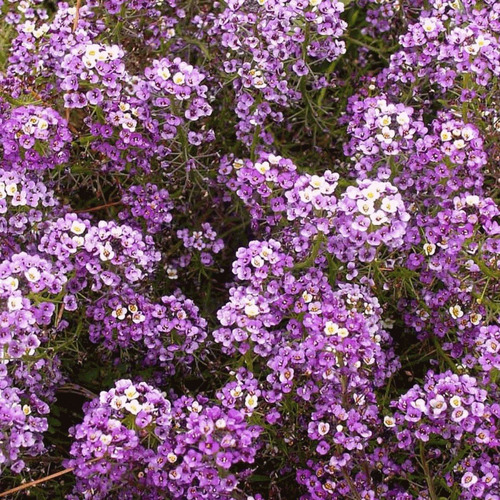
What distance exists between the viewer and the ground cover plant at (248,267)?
355 cm

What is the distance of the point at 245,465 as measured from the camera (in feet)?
14.0

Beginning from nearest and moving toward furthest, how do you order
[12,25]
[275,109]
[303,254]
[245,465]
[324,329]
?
1. [324,329]
2. [303,254]
3. [245,465]
4. [275,109]
5. [12,25]

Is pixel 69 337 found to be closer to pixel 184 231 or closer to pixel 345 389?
pixel 184 231

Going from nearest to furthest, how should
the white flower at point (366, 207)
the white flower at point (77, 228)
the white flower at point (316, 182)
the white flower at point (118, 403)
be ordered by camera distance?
the white flower at point (118, 403), the white flower at point (366, 207), the white flower at point (316, 182), the white flower at point (77, 228)

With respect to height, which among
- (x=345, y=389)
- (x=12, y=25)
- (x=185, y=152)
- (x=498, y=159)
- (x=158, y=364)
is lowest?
(x=345, y=389)

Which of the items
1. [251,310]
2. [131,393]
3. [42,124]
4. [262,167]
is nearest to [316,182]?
[262,167]

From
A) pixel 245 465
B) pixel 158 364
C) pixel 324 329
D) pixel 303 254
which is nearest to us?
pixel 324 329

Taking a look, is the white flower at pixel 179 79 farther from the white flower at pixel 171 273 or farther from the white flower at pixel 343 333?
the white flower at pixel 343 333

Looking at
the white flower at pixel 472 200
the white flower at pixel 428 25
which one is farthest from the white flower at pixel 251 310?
the white flower at pixel 428 25

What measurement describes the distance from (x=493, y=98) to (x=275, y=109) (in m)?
1.20

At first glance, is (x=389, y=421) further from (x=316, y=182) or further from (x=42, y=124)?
(x=42, y=124)

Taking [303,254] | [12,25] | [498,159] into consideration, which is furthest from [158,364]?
[12,25]

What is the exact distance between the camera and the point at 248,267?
3.86 meters

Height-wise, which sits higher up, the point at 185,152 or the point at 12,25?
the point at 12,25
